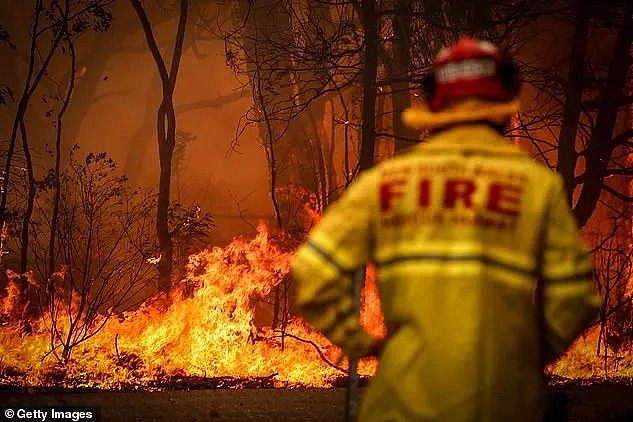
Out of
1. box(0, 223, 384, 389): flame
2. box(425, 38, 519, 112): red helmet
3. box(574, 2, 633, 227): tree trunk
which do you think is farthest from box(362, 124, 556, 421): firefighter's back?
box(574, 2, 633, 227): tree trunk

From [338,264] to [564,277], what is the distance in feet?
2.17

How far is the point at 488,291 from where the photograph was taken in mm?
1975

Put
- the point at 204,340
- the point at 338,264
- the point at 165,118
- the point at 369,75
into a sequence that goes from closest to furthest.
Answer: the point at 338,264, the point at 204,340, the point at 369,75, the point at 165,118

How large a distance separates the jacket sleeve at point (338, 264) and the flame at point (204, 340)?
5.29 metres

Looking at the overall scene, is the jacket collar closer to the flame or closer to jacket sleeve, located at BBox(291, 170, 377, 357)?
jacket sleeve, located at BBox(291, 170, 377, 357)

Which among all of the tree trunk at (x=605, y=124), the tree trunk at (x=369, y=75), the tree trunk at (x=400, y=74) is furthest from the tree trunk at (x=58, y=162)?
the tree trunk at (x=605, y=124)

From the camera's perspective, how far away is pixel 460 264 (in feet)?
6.50

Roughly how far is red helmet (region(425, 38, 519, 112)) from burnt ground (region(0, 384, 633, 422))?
419 cm

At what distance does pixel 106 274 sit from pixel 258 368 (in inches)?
78.8

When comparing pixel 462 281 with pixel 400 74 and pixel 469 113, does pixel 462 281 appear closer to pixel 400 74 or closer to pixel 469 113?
pixel 469 113

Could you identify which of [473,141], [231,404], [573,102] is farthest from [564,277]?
[573,102]

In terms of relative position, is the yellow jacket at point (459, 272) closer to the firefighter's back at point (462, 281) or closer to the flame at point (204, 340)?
the firefighter's back at point (462, 281)

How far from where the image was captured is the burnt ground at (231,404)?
5738 mm

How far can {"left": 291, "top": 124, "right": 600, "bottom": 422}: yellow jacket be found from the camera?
6.51ft
